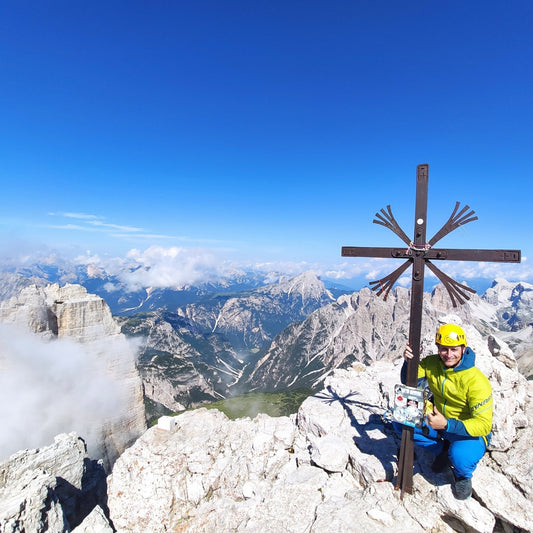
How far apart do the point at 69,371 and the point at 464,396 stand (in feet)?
110

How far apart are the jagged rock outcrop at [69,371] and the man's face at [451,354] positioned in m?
29.7

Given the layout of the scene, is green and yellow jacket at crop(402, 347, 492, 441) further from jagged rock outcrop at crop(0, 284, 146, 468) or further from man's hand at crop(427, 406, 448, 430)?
jagged rock outcrop at crop(0, 284, 146, 468)

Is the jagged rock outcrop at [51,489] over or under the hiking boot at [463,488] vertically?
under

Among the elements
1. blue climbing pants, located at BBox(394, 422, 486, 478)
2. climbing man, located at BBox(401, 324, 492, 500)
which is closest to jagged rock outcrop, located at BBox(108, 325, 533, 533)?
blue climbing pants, located at BBox(394, 422, 486, 478)

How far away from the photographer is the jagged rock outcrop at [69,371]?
25250 mm

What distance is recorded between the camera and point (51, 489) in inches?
488

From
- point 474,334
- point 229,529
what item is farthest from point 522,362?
point 229,529

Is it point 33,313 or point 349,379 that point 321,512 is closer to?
point 349,379

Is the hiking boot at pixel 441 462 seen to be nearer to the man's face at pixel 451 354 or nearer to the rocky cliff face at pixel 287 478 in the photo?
the rocky cliff face at pixel 287 478

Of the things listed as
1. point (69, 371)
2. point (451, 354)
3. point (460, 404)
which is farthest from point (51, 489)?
point (69, 371)

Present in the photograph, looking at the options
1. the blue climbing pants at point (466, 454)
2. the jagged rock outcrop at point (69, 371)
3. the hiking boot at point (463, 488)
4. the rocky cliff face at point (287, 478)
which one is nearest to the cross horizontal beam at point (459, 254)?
the blue climbing pants at point (466, 454)

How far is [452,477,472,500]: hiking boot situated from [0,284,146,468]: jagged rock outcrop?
28.8 meters

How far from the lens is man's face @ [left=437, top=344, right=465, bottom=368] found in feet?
27.7

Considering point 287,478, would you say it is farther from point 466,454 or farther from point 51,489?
point 51,489
